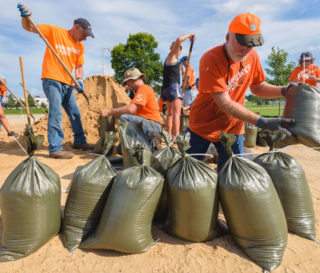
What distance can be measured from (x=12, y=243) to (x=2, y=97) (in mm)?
6148

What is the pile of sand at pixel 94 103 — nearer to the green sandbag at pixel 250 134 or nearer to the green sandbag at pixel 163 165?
the green sandbag at pixel 250 134

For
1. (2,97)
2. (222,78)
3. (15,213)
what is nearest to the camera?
(15,213)

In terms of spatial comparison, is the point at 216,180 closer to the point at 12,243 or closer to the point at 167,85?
the point at 12,243

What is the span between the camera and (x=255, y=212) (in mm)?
1458

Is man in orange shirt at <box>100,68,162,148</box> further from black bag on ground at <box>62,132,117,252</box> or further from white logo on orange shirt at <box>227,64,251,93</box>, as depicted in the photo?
black bag on ground at <box>62,132,117,252</box>

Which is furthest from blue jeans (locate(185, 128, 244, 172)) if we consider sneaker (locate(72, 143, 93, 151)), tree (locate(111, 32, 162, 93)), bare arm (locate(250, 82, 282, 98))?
tree (locate(111, 32, 162, 93))

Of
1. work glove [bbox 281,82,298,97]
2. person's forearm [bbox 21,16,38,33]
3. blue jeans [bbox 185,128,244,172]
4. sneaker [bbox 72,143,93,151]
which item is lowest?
sneaker [bbox 72,143,93,151]

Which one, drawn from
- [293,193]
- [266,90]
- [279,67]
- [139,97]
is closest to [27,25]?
[139,97]

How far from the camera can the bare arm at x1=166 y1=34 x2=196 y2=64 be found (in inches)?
144

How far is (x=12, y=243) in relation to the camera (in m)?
1.48

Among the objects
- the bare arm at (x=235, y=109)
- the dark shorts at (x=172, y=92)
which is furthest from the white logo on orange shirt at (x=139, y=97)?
the bare arm at (x=235, y=109)

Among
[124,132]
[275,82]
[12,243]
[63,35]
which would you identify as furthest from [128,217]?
[275,82]

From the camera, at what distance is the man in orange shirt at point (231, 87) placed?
1.61 metres

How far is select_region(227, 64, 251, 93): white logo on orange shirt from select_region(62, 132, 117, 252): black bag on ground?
1.26 meters
